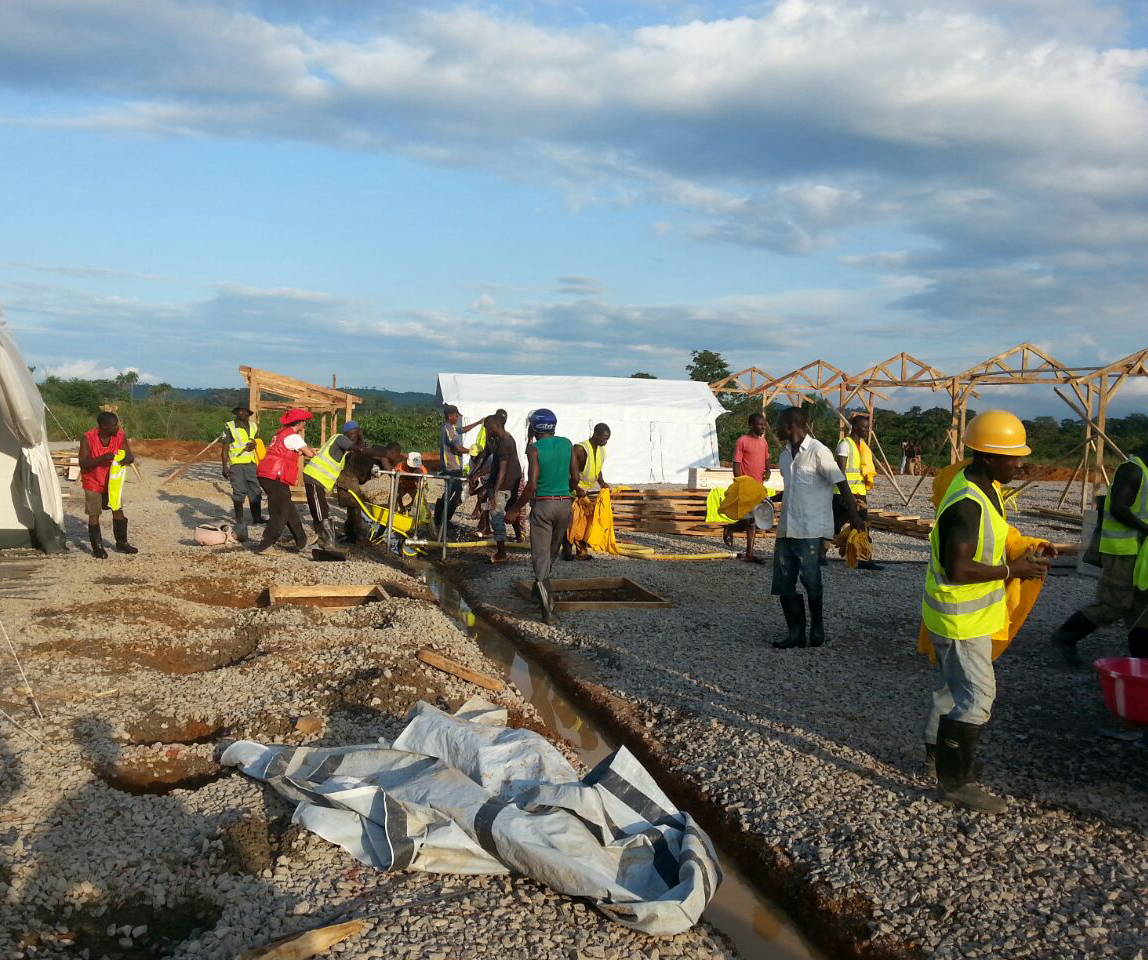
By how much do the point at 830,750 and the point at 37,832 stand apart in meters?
3.87

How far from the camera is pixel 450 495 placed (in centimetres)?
1273

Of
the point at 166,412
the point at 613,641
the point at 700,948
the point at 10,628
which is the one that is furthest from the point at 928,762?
the point at 166,412

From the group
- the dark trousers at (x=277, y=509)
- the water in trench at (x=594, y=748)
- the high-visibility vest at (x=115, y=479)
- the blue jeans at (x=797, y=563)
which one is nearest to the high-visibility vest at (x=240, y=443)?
the dark trousers at (x=277, y=509)

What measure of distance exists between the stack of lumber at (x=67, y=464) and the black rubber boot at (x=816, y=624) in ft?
57.5

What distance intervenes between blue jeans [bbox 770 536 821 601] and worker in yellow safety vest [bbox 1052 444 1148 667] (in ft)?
6.18

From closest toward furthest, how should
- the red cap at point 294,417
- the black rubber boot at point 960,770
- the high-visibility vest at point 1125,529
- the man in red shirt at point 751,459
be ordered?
the black rubber boot at point 960,770 < the high-visibility vest at point 1125,529 < the red cap at point 294,417 < the man in red shirt at point 751,459

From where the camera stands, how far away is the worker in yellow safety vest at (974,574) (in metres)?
4.10

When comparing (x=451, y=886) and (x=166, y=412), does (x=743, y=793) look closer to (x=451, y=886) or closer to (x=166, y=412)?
(x=451, y=886)

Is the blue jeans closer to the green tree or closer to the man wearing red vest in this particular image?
the man wearing red vest

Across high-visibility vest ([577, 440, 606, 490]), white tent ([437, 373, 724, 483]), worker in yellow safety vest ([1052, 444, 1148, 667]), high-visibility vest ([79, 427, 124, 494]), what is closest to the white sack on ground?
worker in yellow safety vest ([1052, 444, 1148, 667])

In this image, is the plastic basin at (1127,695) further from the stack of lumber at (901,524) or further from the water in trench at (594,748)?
the stack of lumber at (901,524)

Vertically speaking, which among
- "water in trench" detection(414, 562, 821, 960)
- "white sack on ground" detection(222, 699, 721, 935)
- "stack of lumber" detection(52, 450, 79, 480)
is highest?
"stack of lumber" detection(52, 450, 79, 480)

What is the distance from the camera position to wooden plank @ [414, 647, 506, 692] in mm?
6375

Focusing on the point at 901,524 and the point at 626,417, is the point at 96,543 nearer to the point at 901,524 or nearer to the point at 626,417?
the point at 901,524
